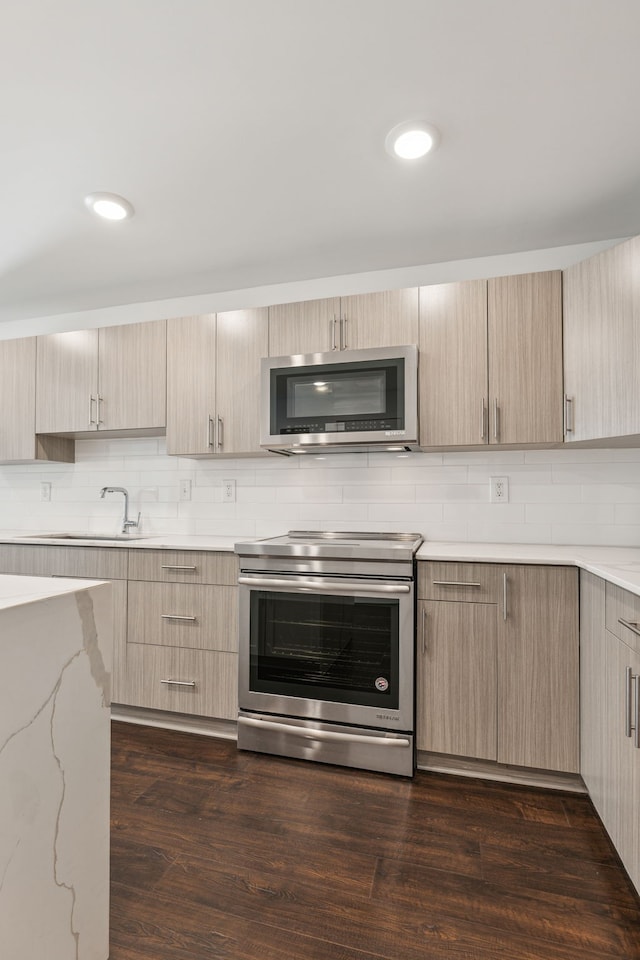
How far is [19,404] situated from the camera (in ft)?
11.1

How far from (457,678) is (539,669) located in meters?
0.33

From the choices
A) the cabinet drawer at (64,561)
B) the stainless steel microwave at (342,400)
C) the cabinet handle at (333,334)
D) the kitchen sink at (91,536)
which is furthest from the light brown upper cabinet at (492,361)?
the kitchen sink at (91,536)

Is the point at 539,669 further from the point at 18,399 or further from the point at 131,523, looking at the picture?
the point at 18,399

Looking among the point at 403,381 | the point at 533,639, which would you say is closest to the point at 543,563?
the point at 533,639

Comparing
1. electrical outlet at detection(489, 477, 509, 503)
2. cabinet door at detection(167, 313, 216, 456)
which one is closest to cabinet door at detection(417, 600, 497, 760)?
electrical outlet at detection(489, 477, 509, 503)

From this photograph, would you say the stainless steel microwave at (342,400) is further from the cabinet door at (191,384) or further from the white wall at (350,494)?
the cabinet door at (191,384)

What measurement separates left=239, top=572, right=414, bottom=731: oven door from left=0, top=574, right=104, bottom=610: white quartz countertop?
1262 millimetres

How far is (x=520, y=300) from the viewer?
2.44 metres

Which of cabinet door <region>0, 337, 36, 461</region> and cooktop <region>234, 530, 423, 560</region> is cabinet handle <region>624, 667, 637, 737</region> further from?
cabinet door <region>0, 337, 36, 461</region>

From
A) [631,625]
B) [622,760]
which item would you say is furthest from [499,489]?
[622,760]

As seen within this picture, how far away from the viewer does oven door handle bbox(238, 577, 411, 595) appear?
7.34 feet

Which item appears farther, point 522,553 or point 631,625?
point 522,553

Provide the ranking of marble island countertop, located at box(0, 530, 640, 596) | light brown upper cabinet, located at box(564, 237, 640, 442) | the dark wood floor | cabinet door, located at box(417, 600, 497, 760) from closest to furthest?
1. the dark wood floor
2. marble island countertop, located at box(0, 530, 640, 596)
3. light brown upper cabinet, located at box(564, 237, 640, 442)
4. cabinet door, located at box(417, 600, 497, 760)

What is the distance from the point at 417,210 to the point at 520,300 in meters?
0.64
